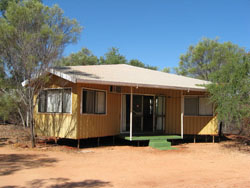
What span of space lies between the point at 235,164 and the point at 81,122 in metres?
5.91

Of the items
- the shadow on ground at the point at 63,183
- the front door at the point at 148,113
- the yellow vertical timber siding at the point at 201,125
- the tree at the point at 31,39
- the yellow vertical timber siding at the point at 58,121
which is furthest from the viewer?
the yellow vertical timber siding at the point at 201,125

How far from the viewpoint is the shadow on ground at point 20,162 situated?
6952 millimetres

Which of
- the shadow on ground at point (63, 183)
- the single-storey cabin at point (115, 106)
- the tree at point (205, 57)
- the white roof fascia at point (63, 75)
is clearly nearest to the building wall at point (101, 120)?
the single-storey cabin at point (115, 106)

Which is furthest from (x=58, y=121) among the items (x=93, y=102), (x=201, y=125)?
(x=201, y=125)

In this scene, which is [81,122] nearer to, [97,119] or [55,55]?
[97,119]

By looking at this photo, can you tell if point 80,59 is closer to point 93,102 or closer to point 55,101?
point 55,101

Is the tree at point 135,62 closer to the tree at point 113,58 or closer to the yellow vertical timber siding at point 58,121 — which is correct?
the tree at point 113,58

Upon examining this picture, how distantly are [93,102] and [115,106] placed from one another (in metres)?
1.32

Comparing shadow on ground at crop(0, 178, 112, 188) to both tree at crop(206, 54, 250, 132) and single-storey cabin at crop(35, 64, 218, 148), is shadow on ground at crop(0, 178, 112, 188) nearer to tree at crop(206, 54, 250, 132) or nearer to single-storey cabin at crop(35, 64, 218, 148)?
single-storey cabin at crop(35, 64, 218, 148)

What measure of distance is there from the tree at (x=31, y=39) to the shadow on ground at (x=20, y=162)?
6.54ft

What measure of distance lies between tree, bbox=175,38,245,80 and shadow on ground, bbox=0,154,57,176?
1803 cm

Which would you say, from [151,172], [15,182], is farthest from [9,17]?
[151,172]

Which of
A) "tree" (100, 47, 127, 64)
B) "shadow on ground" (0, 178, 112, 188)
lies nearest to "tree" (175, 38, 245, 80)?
"tree" (100, 47, 127, 64)

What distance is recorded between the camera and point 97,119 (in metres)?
11.4
